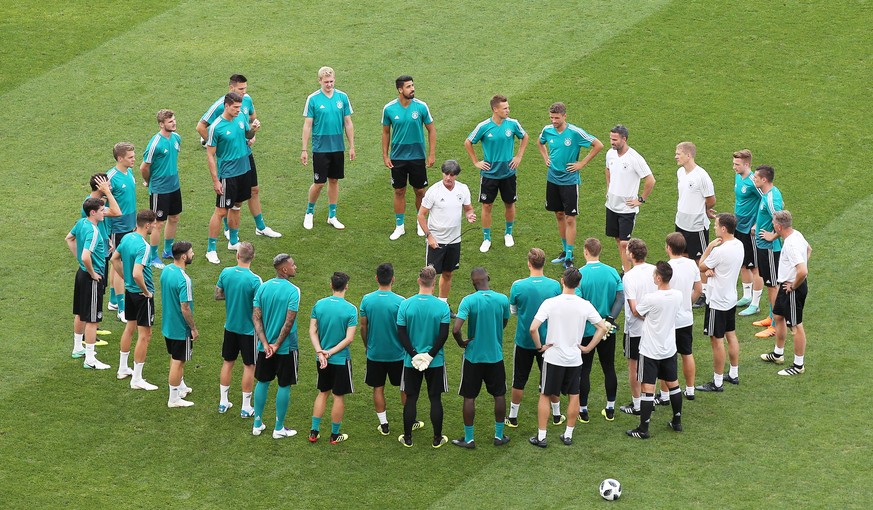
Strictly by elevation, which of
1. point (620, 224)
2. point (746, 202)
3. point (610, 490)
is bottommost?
point (610, 490)

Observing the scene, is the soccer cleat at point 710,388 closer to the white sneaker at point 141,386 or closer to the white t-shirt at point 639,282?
the white t-shirt at point 639,282

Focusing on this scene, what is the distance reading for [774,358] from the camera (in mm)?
12875

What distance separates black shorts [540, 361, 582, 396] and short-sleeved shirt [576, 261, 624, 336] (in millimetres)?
514

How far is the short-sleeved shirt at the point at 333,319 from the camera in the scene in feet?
35.9

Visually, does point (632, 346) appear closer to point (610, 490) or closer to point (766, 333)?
point (610, 490)

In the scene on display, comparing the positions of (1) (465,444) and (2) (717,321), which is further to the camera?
(2) (717,321)

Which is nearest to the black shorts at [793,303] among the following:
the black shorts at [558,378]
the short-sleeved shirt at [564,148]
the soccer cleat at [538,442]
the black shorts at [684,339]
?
the black shorts at [684,339]

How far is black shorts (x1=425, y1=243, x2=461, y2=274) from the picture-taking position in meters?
13.6

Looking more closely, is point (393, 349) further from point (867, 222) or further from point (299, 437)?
point (867, 222)

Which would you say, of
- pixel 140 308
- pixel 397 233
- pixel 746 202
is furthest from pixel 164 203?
pixel 746 202

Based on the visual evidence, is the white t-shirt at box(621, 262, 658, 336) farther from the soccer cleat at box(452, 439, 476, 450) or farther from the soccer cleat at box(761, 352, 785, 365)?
the soccer cleat at box(761, 352, 785, 365)

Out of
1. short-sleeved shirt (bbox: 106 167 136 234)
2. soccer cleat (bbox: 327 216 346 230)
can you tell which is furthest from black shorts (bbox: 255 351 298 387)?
soccer cleat (bbox: 327 216 346 230)

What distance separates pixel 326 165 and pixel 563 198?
336cm

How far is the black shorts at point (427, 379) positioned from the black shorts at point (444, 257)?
2.66m
